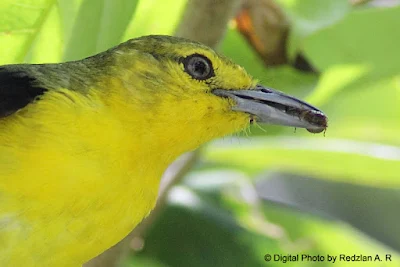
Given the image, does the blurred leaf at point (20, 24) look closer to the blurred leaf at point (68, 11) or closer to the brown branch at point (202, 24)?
the blurred leaf at point (68, 11)

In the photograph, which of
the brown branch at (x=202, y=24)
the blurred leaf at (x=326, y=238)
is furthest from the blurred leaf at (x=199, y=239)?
the brown branch at (x=202, y=24)

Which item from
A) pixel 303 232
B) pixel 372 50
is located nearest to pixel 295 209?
pixel 303 232

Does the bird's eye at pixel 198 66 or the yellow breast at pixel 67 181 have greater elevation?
the bird's eye at pixel 198 66

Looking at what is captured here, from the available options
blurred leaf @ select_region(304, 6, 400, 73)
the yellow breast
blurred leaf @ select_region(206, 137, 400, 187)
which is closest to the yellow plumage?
the yellow breast

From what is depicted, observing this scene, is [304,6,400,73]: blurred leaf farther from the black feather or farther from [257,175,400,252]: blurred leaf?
[257,175,400,252]: blurred leaf

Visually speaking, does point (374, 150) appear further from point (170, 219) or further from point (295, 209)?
point (170, 219)

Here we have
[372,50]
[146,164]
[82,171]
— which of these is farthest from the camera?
[372,50]
